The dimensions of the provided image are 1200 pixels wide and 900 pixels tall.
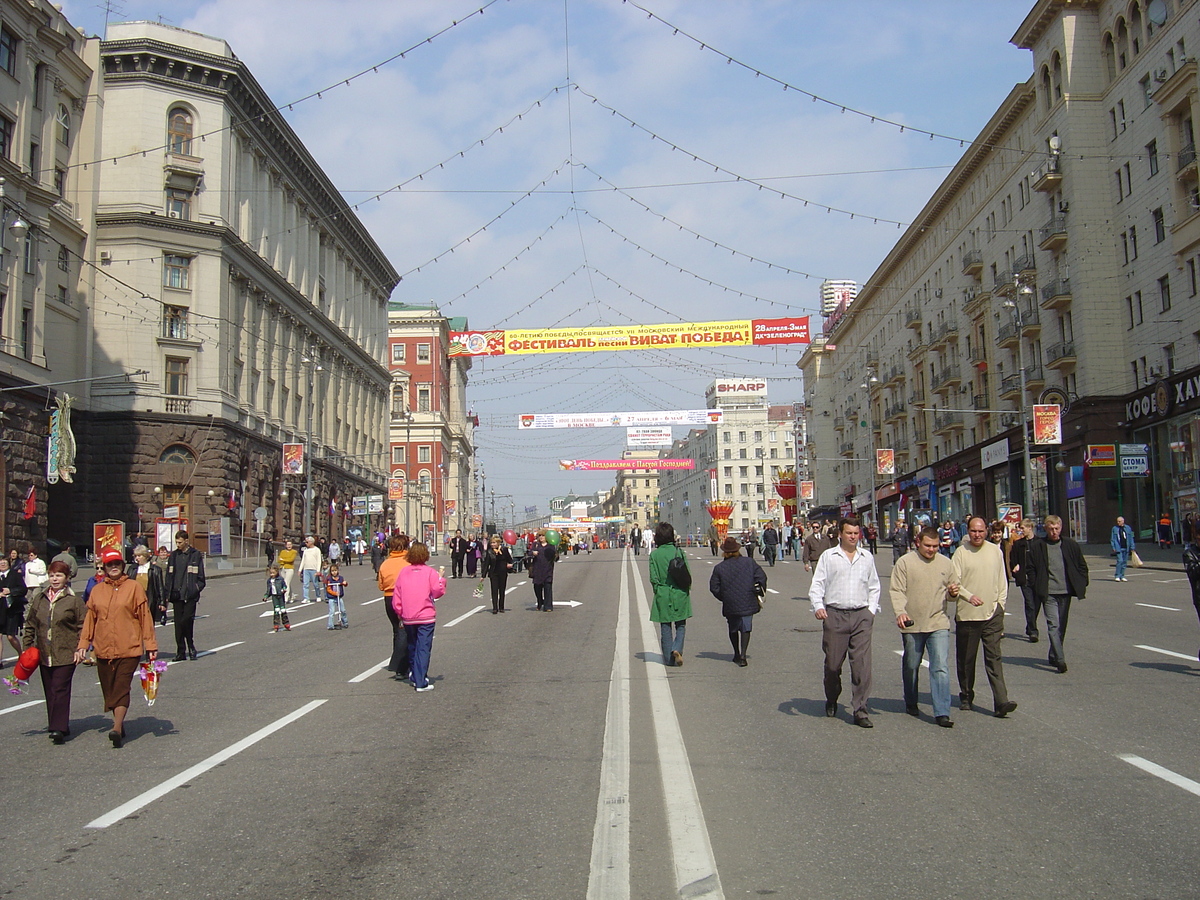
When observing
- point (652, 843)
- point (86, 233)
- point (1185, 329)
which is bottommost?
point (652, 843)

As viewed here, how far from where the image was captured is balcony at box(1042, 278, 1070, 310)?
44.0 metres

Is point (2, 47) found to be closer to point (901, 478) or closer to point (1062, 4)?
point (1062, 4)

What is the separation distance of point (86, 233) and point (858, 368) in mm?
60541

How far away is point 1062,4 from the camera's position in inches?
1702

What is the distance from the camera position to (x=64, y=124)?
43.0 m

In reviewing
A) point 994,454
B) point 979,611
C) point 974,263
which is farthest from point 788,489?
point 979,611

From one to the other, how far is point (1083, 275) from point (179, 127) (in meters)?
39.4

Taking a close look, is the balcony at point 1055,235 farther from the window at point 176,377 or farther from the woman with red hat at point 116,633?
the woman with red hat at point 116,633

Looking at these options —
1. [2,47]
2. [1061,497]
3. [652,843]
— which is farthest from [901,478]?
[652,843]

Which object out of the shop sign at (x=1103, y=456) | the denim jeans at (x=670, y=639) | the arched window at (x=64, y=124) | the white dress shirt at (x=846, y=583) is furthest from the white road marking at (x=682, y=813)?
the arched window at (x=64, y=124)

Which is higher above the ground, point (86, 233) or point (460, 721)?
point (86, 233)

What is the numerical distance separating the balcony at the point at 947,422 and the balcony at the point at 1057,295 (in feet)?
53.2

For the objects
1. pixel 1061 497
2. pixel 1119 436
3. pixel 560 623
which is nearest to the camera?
pixel 560 623

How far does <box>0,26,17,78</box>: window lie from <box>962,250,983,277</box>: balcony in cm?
4364
